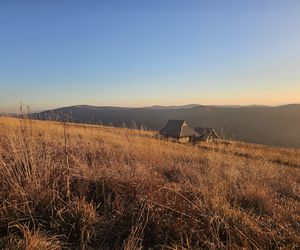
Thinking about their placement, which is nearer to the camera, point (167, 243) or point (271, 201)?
point (167, 243)

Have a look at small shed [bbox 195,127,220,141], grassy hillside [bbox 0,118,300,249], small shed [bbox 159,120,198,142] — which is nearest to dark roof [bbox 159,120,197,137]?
small shed [bbox 159,120,198,142]

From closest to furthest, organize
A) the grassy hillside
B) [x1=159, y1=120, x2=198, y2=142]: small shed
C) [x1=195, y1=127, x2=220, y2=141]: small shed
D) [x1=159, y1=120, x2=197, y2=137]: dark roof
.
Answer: the grassy hillside → [x1=159, y1=120, x2=198, y2=142]: small shed → [x1=159, y1=120, x2=197, y2=137]: dark roof → [x1=195, y1=127, x2=220, y2=141]: small shed

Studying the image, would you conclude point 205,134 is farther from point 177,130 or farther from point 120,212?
point 120,212

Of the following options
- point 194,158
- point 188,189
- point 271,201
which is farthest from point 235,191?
point 194,158

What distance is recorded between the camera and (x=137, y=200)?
3.17 metres

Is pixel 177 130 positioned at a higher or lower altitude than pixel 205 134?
higher

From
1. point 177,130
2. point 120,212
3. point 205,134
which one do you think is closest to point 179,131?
point 177,130

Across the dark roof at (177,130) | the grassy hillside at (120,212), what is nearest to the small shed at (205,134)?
the dark roof at (177,130)

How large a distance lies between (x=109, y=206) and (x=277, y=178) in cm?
351

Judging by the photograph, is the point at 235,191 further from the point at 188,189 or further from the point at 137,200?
the point at 137,200

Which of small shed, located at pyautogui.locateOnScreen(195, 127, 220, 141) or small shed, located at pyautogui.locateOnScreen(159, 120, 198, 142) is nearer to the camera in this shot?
small shed, located at pyautogui.locateOnScreen(159, 120, 198, 142)

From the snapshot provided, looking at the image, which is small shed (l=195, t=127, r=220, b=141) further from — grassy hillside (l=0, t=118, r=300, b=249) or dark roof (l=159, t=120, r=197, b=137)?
grassy hillside (l=0, t=118, r=300, b=249)

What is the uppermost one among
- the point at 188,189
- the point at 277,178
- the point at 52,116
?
the point at 52,116

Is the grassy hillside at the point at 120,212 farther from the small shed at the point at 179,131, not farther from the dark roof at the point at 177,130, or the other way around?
the dark roof at the point at 177,130
